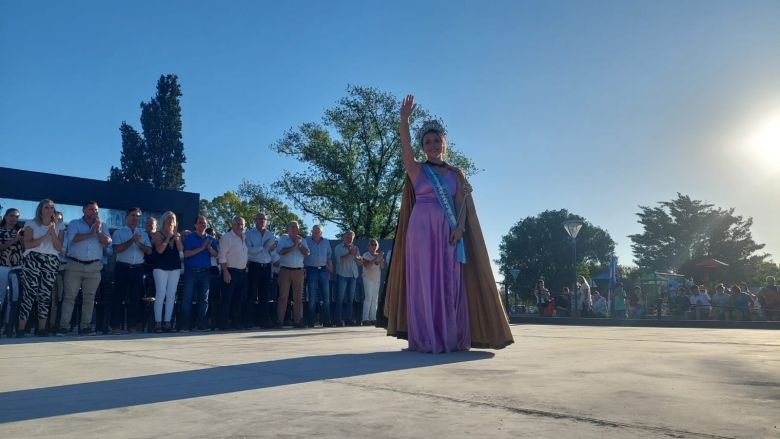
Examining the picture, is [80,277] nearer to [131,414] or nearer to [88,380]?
[88,380]

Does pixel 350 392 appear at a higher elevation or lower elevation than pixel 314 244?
lower

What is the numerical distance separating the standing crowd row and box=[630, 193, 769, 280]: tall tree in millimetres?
48653

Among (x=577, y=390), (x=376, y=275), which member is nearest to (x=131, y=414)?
(x=577, y=390)

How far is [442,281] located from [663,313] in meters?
17.4

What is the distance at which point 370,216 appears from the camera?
133ft

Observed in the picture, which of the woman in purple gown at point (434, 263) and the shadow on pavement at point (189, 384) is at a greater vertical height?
the woman in purple gown at point (434, 263)

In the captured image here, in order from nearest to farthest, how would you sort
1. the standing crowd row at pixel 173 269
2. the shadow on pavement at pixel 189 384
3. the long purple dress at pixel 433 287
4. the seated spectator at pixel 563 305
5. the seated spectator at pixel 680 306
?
the shadow on pavement at pixel 189 384 < the long purple dress at pixel 433 287 < the standing crowd row at pixel 173 269 < the seated spectator at pixel 680 306 < the seated spectator at pixel 563 305

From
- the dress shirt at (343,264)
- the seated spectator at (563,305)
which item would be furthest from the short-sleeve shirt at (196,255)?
the seated spectator at (563,305)

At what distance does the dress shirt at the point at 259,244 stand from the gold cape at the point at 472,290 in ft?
15.7

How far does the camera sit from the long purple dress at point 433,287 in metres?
4.86

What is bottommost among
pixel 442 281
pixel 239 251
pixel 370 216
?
pixel 442 281

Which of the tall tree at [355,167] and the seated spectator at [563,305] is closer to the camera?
the seated spectator at [563,305]

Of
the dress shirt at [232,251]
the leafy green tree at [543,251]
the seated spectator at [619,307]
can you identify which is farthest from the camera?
the leafy green tree at [543,251]

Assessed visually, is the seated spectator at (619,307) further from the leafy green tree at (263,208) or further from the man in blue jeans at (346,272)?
the leafy green tree at (263,208)
